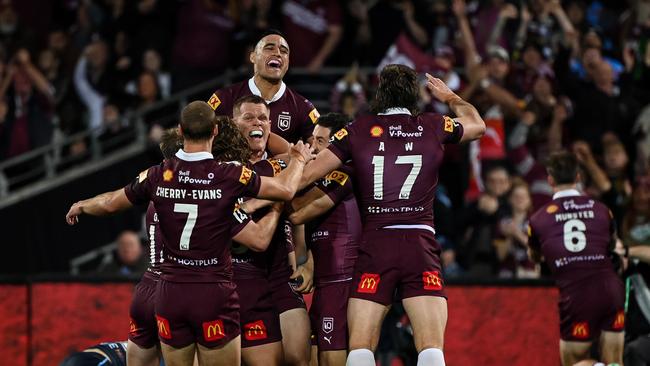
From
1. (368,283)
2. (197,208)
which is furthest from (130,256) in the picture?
(197,208)

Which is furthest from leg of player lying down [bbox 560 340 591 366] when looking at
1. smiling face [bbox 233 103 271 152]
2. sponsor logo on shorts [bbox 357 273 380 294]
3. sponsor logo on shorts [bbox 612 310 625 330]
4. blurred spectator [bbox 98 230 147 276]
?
blurred spectator [bbox 98 230 147 276]

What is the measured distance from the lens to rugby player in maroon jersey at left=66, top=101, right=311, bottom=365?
864 centimetres

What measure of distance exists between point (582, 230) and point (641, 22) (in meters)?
5.37

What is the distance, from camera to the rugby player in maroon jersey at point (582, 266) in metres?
11.4

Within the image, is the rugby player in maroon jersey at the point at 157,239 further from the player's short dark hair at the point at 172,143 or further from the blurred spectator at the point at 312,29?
the blurred spectator at the point at 312,29

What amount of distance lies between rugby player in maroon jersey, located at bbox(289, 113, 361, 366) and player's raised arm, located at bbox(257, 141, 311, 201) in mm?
714

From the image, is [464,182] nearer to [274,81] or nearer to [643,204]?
[643,204]

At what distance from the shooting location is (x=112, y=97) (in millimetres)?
16953

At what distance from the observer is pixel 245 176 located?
871cm

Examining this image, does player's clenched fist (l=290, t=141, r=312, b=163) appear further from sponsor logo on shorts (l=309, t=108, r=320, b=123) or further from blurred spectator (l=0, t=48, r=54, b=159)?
blurred spectator (l=0, t=48, r=54, b=159)

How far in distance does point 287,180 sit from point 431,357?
1536 mm

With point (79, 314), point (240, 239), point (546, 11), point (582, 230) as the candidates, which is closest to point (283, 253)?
point (240, 239)

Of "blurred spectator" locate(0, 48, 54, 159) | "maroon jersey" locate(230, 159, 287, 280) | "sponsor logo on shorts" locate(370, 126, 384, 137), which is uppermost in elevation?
"blurred spectator" locate(0, 48, 54, 159)

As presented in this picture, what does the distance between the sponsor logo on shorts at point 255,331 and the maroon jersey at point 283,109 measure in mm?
1596
